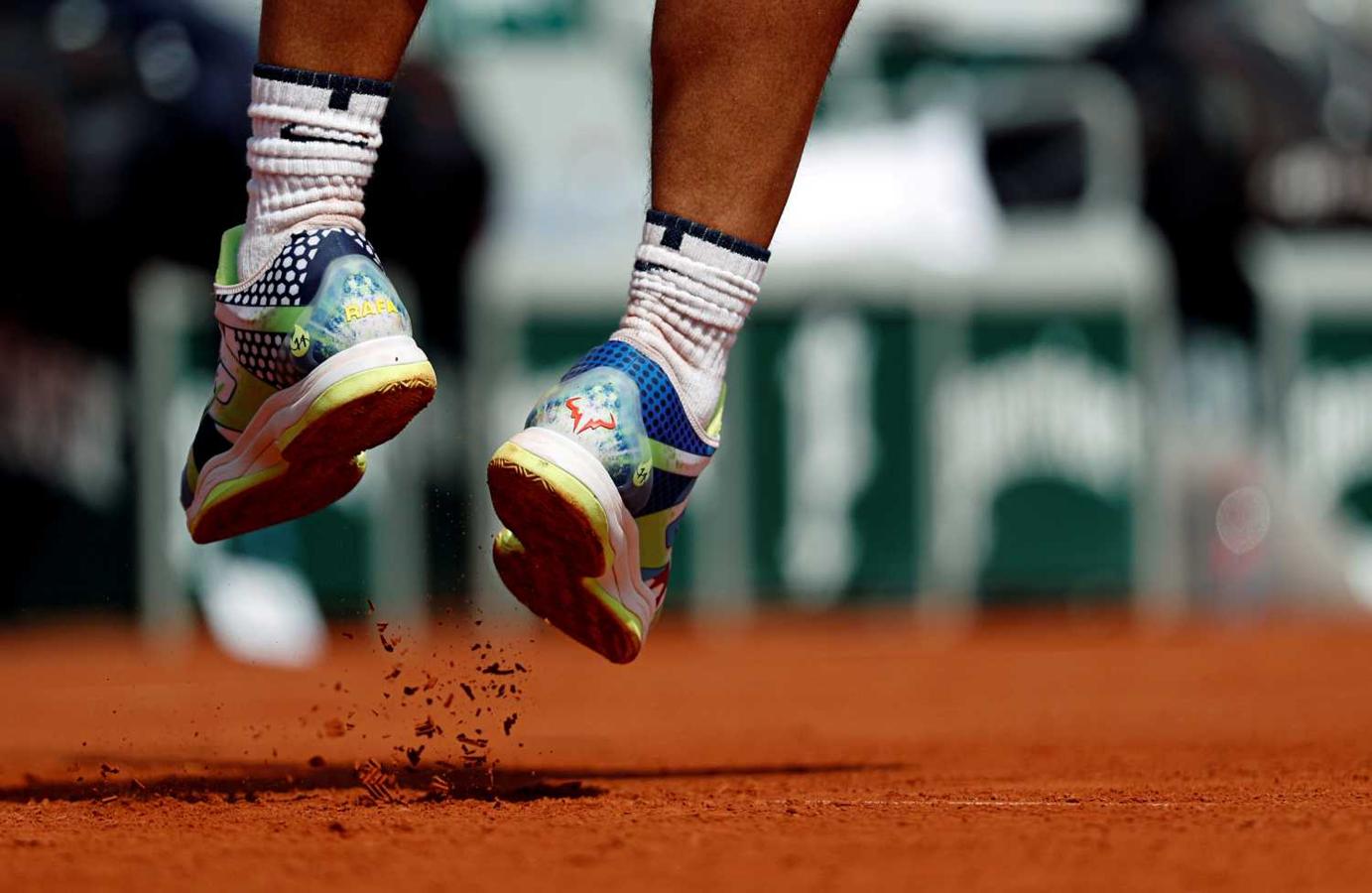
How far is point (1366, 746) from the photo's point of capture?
144 inches

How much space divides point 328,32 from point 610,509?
0.65 m

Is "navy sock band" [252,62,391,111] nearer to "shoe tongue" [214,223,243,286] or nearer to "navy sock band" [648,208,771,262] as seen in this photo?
"shoe tongue" [214,223,243,286]

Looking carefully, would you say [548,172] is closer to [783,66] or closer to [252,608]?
[252,608]

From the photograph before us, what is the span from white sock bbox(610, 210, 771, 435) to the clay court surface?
53 centimetres

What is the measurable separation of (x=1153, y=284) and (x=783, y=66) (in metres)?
6.09

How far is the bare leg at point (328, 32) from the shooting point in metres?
2.78

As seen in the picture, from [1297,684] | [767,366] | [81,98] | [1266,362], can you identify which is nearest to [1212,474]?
[1266,362]

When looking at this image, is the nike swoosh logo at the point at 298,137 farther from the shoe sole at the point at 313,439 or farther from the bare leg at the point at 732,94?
the bare leg at the point at 732,94

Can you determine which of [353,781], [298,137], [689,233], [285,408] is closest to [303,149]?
[298,137]

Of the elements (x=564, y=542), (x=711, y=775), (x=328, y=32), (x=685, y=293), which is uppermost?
(x=328, y=32)

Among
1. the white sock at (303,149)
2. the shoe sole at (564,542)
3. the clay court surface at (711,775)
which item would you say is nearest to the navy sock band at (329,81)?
the white sock at (303,149)

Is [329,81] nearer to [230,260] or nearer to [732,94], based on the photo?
[230,260]

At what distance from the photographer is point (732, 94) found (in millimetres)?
2768

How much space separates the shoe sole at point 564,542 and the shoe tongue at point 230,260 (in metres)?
0.41
